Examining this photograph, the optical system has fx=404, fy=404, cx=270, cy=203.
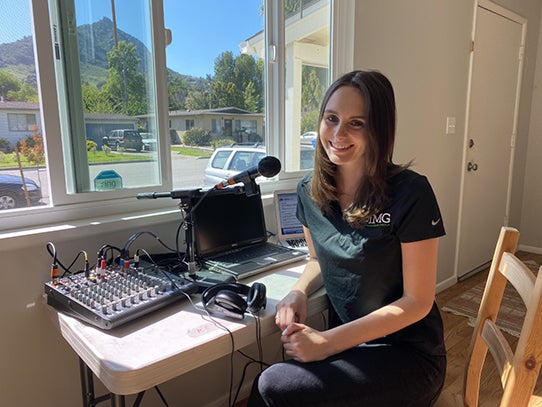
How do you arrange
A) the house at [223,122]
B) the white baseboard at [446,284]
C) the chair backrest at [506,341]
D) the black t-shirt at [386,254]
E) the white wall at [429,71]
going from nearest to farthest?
the chair backrest at [506,341] → the black t-shirt at [386,254] → the house at [223,122] → the white wall at [429,71] → the white baseboard at [446,284]

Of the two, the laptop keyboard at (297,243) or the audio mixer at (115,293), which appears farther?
the laptop keyboard at (297,243)

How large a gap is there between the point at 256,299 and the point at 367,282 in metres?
0.32

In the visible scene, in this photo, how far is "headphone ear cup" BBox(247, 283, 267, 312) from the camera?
1.10m

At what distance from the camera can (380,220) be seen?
1127 mm

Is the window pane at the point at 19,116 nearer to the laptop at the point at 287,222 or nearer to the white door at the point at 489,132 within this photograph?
the laptop at the point at 287,222

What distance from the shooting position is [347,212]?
1199 mm

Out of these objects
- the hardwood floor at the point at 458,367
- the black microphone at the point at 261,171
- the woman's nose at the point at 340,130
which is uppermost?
the woman's nose at the point at 340,130

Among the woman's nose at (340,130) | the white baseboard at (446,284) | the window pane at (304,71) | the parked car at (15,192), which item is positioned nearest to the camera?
the woman's nose at (340,130)

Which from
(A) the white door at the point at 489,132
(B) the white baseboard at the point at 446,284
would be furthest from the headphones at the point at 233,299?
(A) the white door at the point at 489,132

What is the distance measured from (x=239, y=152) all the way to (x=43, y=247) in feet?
3.24

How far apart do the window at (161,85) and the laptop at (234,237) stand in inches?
11.4

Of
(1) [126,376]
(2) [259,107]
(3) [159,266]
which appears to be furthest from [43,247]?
(2) [259,107]

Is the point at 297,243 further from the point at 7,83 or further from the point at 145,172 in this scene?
the point at 7,83

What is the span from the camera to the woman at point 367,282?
39.6 inches
